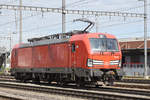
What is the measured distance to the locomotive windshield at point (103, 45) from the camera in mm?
19194

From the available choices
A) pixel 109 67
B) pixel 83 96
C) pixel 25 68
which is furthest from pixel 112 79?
pixel 25 68

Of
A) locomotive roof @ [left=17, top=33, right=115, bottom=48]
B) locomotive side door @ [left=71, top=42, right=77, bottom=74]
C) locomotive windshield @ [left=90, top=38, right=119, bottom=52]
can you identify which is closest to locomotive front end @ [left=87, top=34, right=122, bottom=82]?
locomotive windshield @ [left=90, top=38, right=119, bottom=52]

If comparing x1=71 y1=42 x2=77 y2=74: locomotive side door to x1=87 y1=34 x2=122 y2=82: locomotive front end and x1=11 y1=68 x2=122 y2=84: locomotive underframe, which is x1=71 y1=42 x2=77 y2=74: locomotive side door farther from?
x1=87 y1=34 x2=122 y2=82: locomotive front end

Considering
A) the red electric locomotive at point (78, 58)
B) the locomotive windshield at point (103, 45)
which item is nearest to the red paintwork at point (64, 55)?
the red electric locomotive at point (78, 58)

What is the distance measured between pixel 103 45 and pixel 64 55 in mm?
2935

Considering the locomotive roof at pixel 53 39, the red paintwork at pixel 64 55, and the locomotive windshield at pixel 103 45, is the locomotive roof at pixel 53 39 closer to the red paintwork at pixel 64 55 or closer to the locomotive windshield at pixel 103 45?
the red paintwork at pixel 64 55

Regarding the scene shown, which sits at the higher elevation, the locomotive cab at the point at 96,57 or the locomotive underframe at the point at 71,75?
the locomotive cab at the point at 96,57

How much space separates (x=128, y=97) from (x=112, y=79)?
17.7ft

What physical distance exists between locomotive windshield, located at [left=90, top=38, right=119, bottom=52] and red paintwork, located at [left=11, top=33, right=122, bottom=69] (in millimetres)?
278

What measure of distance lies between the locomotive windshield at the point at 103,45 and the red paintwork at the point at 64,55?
0.28m

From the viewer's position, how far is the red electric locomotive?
1875 cm

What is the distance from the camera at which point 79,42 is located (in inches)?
767

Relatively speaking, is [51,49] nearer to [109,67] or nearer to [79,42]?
[79,42]

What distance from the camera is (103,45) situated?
63.9 ft
